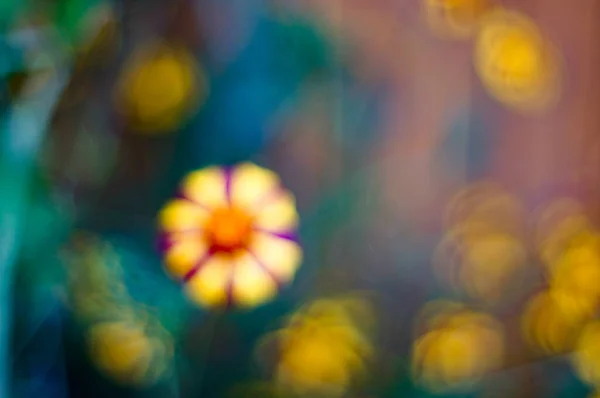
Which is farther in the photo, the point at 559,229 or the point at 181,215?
the point at 559,229

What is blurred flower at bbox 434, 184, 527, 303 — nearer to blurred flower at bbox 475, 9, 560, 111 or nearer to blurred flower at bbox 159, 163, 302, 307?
blurred flower at bbox 475, 9, 560, 111

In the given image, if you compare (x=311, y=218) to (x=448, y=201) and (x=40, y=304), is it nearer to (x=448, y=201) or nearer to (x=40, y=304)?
(x=448, y=201)

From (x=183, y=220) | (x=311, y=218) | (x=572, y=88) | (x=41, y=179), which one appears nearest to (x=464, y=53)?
(x=572, y=88)

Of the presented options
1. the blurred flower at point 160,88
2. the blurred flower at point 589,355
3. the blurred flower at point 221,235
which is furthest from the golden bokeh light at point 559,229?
the blurred flower at point 160,88

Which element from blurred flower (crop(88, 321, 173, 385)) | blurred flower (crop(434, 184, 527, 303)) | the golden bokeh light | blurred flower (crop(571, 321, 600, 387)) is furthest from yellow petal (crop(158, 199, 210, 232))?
blurred flower (crop(571, 321, 600, 387))

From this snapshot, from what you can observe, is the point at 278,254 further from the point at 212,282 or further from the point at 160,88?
the point at 160,88

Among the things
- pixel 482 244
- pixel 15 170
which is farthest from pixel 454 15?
pixel 15 170
